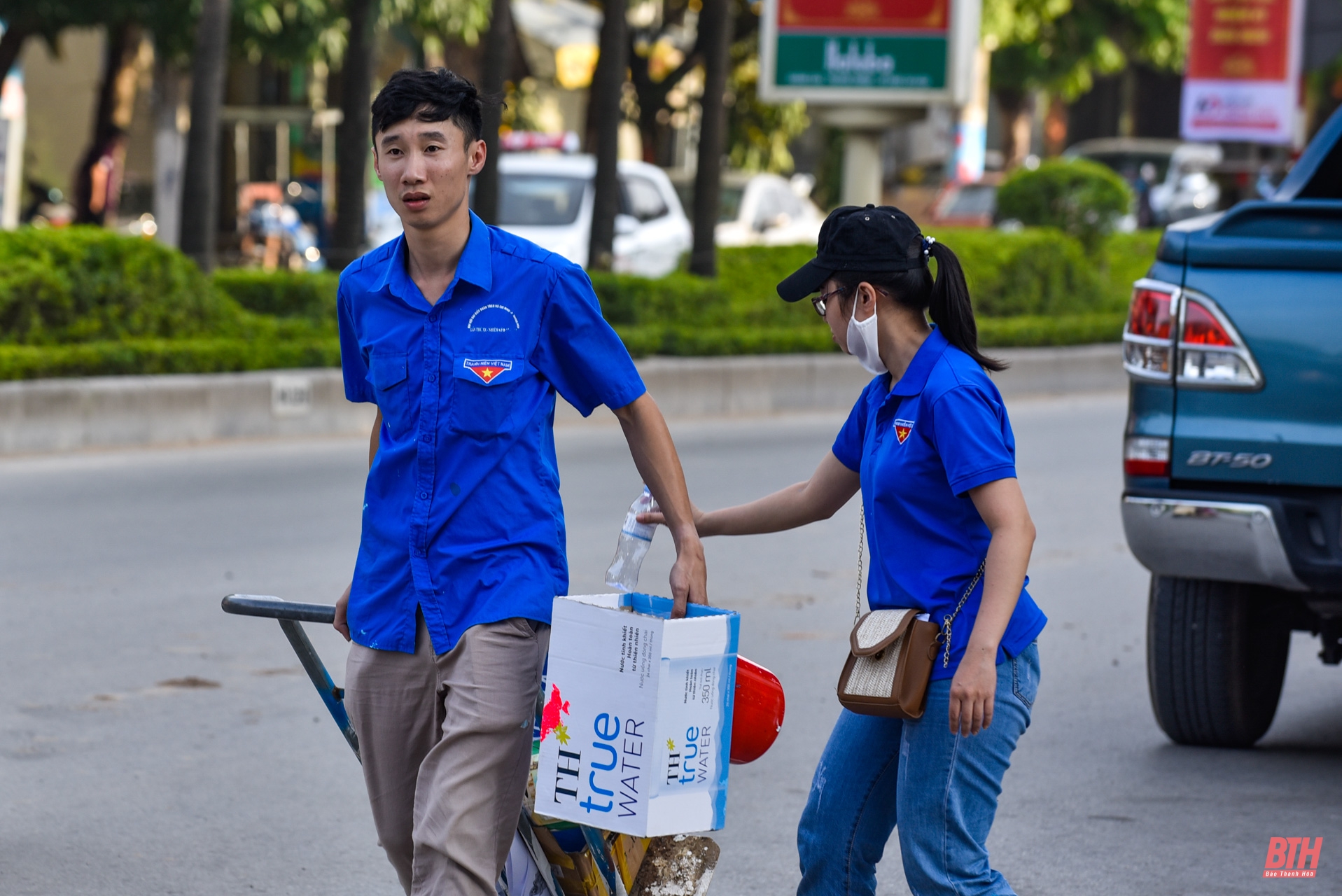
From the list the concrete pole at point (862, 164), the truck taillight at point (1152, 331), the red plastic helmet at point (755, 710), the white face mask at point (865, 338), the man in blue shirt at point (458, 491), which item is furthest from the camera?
the concrete pole at point (862, 164)

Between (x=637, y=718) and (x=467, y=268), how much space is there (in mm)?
817

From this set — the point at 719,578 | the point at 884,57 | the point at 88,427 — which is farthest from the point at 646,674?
the point at 884,57

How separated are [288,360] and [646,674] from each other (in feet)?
34.7

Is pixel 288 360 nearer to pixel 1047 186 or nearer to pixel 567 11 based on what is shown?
pixel 1047 186

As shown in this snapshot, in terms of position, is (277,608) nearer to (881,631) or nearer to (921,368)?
(881,631)

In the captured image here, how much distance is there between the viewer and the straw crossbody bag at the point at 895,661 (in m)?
3.27

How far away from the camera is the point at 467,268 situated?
3.27 meters

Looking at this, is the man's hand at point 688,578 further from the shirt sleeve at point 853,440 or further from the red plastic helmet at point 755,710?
the shirt sleeve at point 853,440

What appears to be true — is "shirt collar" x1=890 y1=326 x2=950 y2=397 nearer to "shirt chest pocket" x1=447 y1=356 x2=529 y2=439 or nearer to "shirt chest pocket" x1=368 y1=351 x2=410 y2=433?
"shirt chest pocket" x1=447 y1=356 x2=529 y2=439

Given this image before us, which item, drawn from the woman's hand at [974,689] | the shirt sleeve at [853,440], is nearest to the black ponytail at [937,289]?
the shirt sleeve at [853,440]

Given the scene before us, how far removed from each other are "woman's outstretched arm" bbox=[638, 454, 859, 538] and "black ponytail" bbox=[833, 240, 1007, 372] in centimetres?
43

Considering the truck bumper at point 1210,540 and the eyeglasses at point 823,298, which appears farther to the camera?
the truck bumper at point 1210,540

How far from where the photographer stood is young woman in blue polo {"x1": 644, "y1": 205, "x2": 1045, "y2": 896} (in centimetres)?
323

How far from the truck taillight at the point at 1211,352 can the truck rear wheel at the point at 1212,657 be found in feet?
2.21
